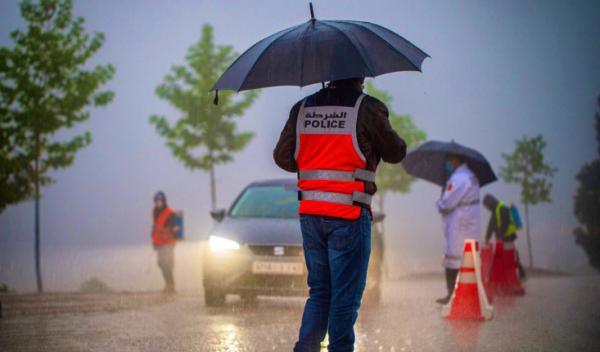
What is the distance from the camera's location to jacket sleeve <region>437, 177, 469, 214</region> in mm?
10102

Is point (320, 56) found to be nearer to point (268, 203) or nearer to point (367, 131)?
point (367, 131)

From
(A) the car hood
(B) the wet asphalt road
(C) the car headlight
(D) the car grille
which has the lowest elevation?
(B) the wet asphalt road

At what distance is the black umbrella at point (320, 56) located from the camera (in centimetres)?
482

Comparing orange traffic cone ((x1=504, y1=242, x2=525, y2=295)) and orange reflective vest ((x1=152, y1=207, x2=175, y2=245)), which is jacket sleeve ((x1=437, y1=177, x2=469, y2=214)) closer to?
orange traffic cone ((x1=504, y1=242, x2=525, y2=295))

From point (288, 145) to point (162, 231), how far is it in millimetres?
11559

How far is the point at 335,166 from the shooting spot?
4.59 meters

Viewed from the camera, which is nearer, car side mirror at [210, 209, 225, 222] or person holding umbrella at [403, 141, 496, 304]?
person holding umbrella at [403, 141, 496, 304]

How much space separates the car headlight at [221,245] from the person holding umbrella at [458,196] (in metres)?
2.37

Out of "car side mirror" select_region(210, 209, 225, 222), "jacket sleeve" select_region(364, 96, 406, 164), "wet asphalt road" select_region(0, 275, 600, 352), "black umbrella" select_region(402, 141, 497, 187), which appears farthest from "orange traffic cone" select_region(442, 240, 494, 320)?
"jacket sleeve" select_region(364, 96, 406, 164)

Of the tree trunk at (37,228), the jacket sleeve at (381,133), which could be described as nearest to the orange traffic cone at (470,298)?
the jacket sleeve at (381,133)

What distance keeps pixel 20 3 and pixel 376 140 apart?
20160mm

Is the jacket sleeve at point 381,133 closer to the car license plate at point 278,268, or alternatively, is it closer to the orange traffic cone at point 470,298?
the orange traffic cone at point 470,298

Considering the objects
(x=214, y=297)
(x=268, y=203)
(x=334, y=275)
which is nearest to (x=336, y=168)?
(x=334, y=275)

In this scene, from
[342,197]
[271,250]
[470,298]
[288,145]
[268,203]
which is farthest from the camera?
[268,203]
